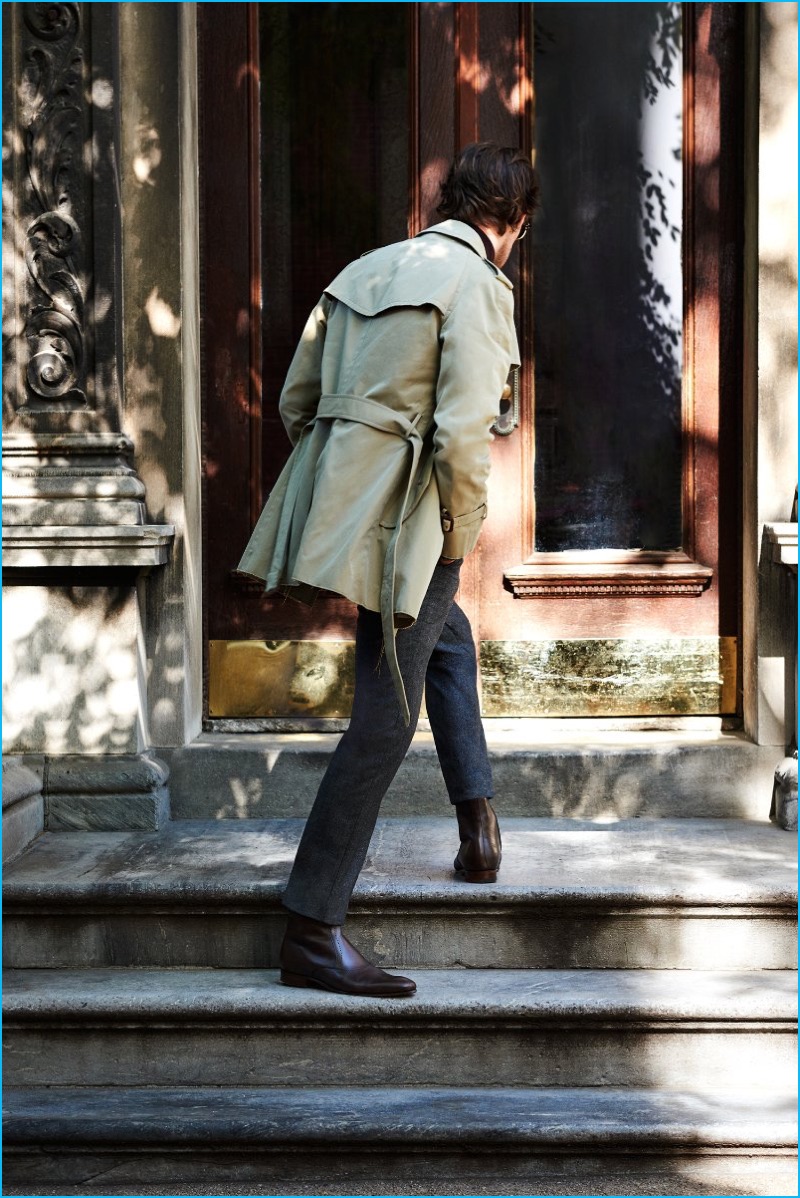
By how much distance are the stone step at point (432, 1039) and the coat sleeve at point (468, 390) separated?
1.27m

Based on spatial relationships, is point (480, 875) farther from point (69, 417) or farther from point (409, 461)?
point (69, 417)

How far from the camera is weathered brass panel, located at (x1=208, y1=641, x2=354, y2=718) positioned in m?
5.30

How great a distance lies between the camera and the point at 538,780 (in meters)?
5.05

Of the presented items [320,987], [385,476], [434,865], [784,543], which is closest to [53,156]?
[385,476]

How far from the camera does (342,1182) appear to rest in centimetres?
348

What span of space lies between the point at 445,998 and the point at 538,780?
138 centimetres

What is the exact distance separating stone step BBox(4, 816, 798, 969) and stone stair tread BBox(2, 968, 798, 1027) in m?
0.07

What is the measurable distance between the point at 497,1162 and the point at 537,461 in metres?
2.59

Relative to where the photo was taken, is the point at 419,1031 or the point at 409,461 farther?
the point at 419,1031

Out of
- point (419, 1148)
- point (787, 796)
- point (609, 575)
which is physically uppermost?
point (609, 575)

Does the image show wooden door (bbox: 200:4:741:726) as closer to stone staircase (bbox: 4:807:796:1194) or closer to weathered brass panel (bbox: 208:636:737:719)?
weathered brass panel (bbox: 208:636:737:719)

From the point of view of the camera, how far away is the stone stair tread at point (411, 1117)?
137 inches

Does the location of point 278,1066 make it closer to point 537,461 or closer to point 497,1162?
point 497,1162

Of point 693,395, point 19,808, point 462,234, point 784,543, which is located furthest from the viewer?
point 693,395
